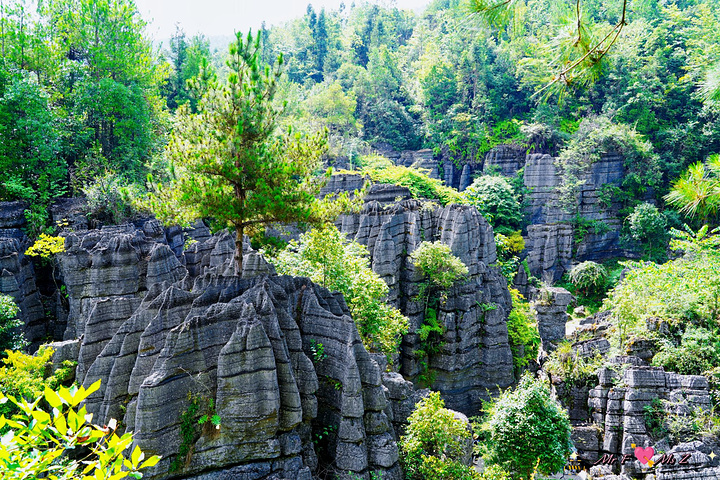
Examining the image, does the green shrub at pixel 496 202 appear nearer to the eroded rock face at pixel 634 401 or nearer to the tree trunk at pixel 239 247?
the eroded rock face at pixel 634 401

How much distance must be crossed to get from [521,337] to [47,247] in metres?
19.3

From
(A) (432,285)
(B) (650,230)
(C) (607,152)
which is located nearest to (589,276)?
(B) (650,230)

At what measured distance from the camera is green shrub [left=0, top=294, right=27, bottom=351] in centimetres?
1286

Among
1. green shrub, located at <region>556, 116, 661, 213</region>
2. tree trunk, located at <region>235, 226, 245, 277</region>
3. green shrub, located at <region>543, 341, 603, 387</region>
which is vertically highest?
green shrub, located at <region>556, 116, 661, 213</region>

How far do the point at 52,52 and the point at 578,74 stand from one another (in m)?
28.9

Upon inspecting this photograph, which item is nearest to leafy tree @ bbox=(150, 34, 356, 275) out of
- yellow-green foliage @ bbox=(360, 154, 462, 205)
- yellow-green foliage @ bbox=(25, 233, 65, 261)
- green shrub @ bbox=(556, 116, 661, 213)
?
yellow-green foliage @ bbox=(25, 233, 65, 261)

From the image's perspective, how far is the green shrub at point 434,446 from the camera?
9.41 m

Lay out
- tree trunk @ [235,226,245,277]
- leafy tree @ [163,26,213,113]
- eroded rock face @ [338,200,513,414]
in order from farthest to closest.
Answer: leafy tree @ [163,26,213,113], eroded rock face @ [338,200,513,414], tree trunk @ [235,226,245,277]

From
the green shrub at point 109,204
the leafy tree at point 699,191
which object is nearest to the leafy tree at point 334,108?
the green shrub at point 109,204

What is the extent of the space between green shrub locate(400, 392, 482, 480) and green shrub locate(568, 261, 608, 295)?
77.7 ft

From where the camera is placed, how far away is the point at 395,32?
207 feet

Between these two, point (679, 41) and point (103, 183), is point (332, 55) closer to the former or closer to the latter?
point (679, 41)

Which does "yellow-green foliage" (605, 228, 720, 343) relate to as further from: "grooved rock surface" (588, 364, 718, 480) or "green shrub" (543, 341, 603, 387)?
"grooved rock surface" (588, 364, 718, 480)

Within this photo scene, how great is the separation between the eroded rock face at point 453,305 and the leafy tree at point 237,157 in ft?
27.2
